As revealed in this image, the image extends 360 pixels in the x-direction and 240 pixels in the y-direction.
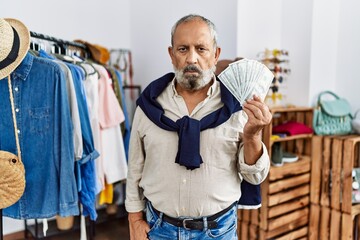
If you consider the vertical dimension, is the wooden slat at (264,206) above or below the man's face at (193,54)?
below

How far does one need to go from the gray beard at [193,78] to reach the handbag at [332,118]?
1502mm

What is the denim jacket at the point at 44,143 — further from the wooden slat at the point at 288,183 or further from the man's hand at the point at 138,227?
the wooden slat at the point at 288,183

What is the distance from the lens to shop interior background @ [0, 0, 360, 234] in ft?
7.91

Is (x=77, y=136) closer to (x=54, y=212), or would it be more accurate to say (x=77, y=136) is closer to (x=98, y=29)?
(x=54, y=212)

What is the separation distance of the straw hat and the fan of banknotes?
3.39 feet

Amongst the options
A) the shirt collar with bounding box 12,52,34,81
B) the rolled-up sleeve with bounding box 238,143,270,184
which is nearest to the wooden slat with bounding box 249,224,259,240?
the rolled-up sleeve with bounding box 238,143,270,184

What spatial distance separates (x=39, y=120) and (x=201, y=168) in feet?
3.10

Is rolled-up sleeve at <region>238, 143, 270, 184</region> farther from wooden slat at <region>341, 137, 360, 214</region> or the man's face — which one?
wooden slat at <region>341, 137, 360, 214</region>

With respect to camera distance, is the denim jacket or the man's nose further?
the denim jacket

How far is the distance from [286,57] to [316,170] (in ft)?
3.11

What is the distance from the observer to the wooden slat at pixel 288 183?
2143 millimetres

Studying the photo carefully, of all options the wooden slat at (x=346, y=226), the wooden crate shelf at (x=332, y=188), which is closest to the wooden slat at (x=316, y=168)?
the wooden crate shelf at (x=332, y=188)

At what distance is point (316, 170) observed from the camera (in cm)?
235

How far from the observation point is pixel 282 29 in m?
2.63
